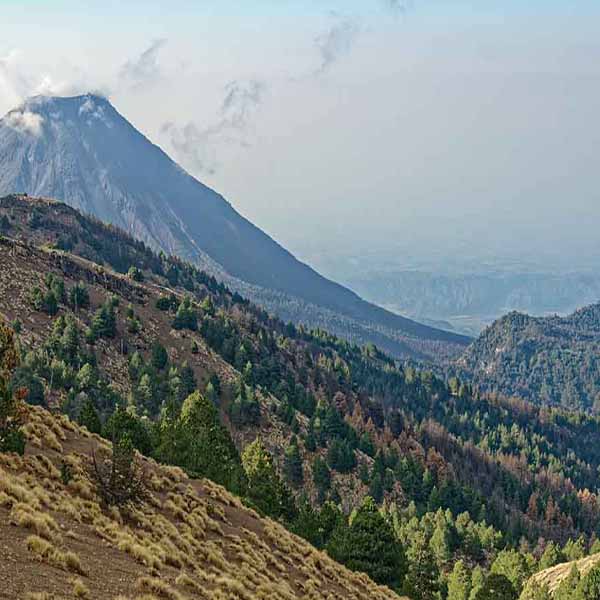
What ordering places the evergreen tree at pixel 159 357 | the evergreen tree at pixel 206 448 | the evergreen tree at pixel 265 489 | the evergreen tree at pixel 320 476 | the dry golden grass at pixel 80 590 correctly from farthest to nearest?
the evergreen tree at pixel 159 357 → the evergreen tree at pixel 320 476 → the evergreen tree at pixel 265 489 → the evergreen tree at pixel 206 448 → the dry golden grass at pixel 80 590

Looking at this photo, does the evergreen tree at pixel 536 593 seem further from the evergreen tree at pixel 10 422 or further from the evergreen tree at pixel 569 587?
the evergreen tree at pixel 10 422

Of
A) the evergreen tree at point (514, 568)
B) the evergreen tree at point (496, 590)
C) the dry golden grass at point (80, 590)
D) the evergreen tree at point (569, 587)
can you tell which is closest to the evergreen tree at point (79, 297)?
the evergreen tree at point (514, 568)

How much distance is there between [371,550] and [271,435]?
80.5 metres

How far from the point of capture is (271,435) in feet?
443

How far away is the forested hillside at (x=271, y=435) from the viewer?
2496 inches

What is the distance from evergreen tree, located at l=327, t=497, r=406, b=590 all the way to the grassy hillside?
388 centimetres

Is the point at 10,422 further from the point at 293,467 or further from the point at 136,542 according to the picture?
the point at 293,467

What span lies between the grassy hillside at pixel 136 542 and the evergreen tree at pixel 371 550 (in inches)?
153

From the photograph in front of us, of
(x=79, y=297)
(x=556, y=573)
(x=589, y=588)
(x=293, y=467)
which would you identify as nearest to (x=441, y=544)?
(x=556, y=573)

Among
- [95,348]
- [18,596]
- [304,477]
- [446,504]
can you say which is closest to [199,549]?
[18,596]

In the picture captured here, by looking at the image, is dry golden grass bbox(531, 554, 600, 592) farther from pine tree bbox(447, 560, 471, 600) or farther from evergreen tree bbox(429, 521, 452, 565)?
evergreen tree bbox(429, 521, 452, 565)

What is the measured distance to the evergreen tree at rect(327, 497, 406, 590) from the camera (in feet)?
181

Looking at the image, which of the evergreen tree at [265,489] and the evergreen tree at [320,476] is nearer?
the evergreen tree at [265,489]

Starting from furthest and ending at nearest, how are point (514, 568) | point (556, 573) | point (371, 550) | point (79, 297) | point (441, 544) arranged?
point (79, 297) → point (441, 544) → point (514, 568) → point (556, 573) → point (371, 550)
